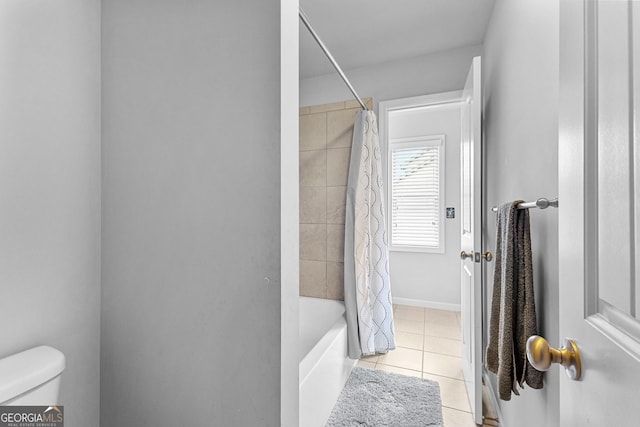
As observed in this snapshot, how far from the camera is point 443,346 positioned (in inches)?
99.7

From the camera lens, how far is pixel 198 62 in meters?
0.86

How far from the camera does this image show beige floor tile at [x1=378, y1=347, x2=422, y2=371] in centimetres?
222

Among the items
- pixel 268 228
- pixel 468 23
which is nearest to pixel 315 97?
pixel 468 23

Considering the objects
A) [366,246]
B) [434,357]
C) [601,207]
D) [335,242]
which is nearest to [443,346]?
[434,357]

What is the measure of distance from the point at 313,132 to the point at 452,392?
85.6 inches

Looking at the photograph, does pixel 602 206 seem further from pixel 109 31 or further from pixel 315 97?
pixel 315 97

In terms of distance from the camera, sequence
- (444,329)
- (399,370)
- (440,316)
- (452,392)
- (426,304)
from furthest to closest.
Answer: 1. (426,304)
2. (440,316)
3. (444,329)
4. (399,370)
5. (452,392)

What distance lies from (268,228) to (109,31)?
2.85ft

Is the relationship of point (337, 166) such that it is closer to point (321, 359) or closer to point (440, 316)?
point (321, 359)

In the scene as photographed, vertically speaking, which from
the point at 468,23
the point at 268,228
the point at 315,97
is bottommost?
the point at 268,228

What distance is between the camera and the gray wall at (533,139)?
100 cm

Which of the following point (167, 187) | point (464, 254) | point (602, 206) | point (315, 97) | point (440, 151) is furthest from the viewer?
point (440, 151)

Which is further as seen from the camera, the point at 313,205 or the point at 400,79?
the point at 400,79

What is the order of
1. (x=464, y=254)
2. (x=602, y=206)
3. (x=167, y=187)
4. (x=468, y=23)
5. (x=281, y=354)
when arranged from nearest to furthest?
(x=602, y=206)
(x=281, y=354)
(x=167, y=187)
(x=464, y=254)
(x=468, y=23)
